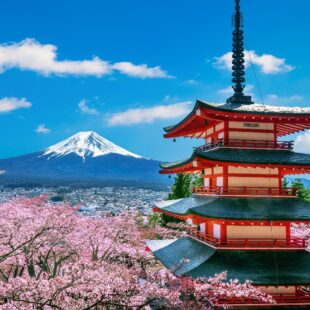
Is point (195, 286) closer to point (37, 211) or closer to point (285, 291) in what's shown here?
point (285, 291)

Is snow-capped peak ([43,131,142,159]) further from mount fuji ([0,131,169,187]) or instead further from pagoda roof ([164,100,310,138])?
pagoda roof ([164,100,310,138])

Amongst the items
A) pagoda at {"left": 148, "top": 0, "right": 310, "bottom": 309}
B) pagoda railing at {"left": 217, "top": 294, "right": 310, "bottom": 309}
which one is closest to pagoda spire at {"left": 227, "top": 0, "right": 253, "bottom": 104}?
pagoda at {"left": 148, "top": 0, "right": 310, "bottom": 309}

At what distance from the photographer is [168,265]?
15.2 meters

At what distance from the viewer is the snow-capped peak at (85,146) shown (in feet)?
560

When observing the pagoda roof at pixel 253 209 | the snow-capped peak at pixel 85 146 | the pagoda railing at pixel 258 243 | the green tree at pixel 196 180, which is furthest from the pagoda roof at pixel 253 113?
the snow-capped peak at pixel 85 146

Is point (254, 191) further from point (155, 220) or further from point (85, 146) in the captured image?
point (85, 146)

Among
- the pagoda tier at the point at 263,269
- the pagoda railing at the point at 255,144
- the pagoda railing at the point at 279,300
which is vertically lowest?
the pagoda railing at the point at 279,300

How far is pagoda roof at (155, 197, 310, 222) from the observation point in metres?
13.5

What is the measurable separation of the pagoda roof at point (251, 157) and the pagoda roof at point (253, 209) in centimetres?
137

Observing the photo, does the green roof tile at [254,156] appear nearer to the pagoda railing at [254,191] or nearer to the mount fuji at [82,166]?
the pagoda railing at [254,191]

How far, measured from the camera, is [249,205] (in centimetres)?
1430

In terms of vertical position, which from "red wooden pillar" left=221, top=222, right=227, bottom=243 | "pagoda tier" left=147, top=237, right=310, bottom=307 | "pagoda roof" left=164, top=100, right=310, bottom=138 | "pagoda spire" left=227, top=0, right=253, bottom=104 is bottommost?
"pagoda tier" left=147, top=237, right=310, bottom=307

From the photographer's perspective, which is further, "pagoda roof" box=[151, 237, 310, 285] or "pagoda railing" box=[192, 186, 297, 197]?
"pagoda railing" box=[192, 186, 297, 197]

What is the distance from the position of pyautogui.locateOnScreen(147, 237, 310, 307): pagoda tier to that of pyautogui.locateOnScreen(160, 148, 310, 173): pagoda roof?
2.99m
